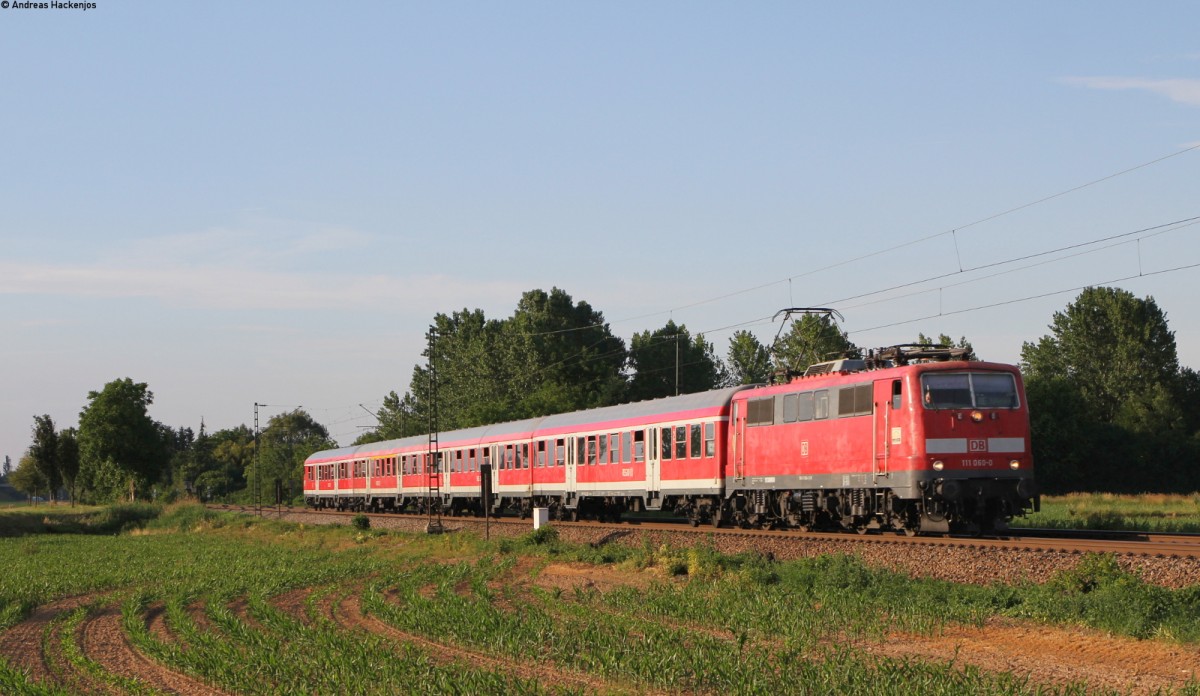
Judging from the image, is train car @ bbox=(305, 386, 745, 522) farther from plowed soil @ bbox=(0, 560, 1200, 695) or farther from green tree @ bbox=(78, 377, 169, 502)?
green tree @ bbox=(78, 377, 169, 502)

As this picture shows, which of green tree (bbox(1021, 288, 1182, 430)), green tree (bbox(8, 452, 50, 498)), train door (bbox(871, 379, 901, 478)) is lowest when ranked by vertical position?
green tree (bbox(8, 452, 50, 498))

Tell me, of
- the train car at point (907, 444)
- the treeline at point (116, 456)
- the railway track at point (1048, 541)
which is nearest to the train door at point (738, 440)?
the train car at point (907, 444)

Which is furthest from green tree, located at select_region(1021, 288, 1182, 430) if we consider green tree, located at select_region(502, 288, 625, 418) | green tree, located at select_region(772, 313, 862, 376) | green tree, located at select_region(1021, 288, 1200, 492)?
green tree, located at select_region(502, 288, 625, 418)

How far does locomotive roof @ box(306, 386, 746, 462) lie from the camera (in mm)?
34438

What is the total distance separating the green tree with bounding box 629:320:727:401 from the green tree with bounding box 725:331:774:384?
4328mm

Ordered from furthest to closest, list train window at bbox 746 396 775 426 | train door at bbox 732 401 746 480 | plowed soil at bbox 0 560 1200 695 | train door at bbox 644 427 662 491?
train door at bbox 644 427 662 491 → train door at bbox 732 401 746 480 → train window at bbox 746 396 775 426 → plowed soil at bbox 0 560 1200 695

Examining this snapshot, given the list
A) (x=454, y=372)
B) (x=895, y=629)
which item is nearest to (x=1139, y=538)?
(x=895, y=629)

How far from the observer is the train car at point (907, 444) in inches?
960

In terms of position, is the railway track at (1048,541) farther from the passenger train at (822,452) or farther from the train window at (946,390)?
the train window at (946,390)

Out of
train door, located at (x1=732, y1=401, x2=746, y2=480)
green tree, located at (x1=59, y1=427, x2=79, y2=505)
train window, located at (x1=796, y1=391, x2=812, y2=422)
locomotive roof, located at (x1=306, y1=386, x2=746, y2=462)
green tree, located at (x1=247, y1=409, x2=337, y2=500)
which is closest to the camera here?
train window, located at (x1=796, y1=391, x2=812, y2=422)

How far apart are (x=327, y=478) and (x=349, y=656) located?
6340 cm

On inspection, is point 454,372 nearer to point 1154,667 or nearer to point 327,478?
point 327,478

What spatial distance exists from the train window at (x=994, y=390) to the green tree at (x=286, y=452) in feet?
201

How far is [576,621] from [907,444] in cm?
896
